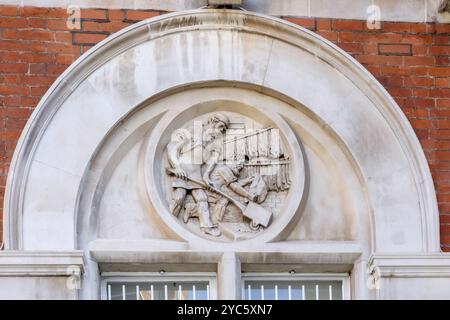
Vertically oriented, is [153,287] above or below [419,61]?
below

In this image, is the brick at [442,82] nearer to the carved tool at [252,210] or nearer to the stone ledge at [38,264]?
the carved tool at [252,210]

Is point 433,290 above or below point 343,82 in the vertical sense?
below

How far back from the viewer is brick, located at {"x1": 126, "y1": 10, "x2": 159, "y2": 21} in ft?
46.1

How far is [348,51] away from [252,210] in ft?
4.91

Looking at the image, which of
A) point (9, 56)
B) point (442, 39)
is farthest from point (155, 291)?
point (442, 39)

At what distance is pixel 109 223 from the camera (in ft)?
44.9

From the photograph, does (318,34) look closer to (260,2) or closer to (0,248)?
(260,2)

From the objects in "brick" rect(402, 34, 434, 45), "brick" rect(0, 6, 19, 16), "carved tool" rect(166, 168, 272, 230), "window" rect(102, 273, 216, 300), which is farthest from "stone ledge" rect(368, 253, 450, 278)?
"brick" rect(0, 6, 19, 16)

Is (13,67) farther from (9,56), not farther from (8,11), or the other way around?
(8,11)

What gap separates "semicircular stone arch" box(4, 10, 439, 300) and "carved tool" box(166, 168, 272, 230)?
0.45ft

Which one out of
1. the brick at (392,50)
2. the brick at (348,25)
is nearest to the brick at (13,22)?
the brick at (348,25)

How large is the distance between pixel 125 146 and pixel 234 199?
3.06 feet

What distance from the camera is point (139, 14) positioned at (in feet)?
46.2
